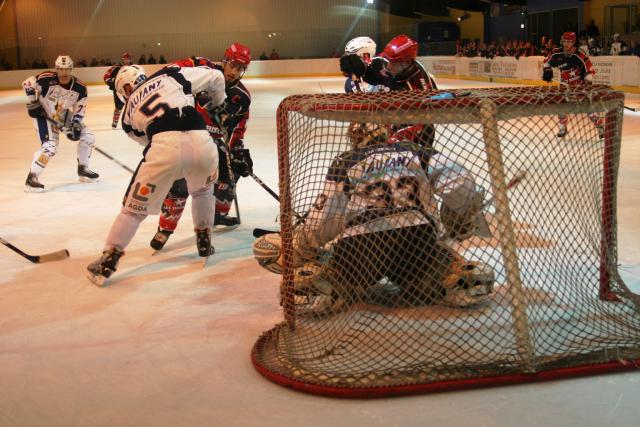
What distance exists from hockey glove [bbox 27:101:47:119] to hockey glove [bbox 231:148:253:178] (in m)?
2.69

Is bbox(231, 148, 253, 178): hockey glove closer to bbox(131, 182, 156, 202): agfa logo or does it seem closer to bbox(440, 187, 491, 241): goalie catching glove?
bbox(131, 182, 156, 202): agfa logo

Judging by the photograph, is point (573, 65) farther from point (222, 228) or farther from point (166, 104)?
point (166, 104)

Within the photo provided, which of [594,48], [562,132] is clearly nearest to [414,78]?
[562,132]

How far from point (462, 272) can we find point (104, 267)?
1.79 m

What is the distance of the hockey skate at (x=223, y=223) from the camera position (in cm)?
515

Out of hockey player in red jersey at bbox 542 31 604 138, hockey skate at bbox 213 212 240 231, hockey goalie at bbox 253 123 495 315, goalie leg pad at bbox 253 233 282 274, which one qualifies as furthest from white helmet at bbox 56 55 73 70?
hockey player in red jersey at bbox 542 31 604 138

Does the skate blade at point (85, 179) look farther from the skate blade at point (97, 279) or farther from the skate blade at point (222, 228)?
the skate blade at point (97, 279)

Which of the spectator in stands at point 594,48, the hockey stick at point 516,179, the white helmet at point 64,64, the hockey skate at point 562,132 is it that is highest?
the spectator in stands at point 594,48

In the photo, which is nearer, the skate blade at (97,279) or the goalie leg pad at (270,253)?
the goalie leg pad at (270,253)

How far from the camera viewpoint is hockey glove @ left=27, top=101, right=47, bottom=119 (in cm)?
680

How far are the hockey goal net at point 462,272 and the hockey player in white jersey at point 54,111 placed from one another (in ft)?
14.3

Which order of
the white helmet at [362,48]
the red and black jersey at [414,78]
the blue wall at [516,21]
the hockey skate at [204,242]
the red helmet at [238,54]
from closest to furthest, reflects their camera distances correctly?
the red and black jersey at [414,78] < the hockey skate at [204,242] < the red helmet at [238,54] < the white helmet at [362,48] < the blue wall at [516,21]

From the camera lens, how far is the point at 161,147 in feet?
12.2

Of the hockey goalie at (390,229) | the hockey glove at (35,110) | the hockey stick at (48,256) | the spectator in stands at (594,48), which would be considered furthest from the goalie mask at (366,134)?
the spectator in stands at (594,48)
